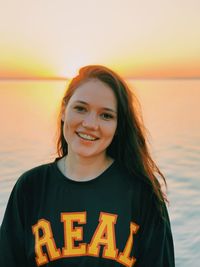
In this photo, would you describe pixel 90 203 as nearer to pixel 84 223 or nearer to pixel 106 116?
pixel 84 223

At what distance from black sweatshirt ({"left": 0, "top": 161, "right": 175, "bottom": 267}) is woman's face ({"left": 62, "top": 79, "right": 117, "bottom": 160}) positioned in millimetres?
168

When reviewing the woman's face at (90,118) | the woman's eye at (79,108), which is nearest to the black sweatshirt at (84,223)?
the woman's face at (90,118)

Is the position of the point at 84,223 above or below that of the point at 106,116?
below

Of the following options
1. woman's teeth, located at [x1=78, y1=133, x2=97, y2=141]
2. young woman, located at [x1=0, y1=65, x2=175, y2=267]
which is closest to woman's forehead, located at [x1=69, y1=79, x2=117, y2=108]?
young woman, located at [x1=0, y1=65, x2=175, y2=267]

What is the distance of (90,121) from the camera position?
79.7 inches

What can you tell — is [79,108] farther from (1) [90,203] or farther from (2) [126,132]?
(1) [90,203]

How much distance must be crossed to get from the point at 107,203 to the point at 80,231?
18cm

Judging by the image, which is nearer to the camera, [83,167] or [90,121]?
[90,121]

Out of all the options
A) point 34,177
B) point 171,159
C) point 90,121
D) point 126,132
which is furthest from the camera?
point 171,159

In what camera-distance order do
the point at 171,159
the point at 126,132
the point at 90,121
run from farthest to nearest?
the point at 171,159, the point at 126,132, the point at 90,121

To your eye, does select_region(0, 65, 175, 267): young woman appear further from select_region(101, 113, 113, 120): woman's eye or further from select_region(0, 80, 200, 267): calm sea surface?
select_region(0, 80, 200, 267): calm sea surface

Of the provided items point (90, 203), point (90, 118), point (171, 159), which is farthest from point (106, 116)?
point (171, 159)

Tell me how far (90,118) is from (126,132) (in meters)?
0.33

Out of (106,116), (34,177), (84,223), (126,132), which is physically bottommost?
(84,223)
